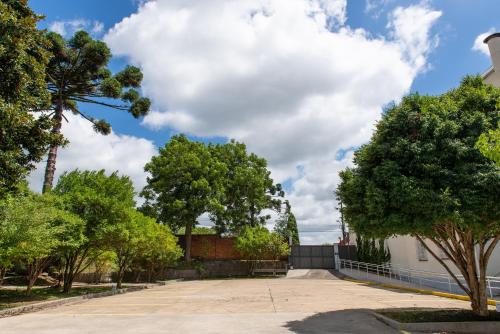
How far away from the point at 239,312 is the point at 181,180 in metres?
23.6

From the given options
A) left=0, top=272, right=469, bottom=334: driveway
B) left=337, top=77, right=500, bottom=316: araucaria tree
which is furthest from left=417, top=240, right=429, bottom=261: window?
left=337, top=77, right=500, bottom=316: araucaria tree

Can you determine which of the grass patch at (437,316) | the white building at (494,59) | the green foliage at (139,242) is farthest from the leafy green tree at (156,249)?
the white building at (494,59)

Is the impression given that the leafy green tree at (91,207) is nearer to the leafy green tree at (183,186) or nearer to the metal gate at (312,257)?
the leafy green tree at (183,186)

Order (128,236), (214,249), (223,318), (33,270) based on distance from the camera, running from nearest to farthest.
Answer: (223,318) < (33,270) < (128,236) < (214,249)

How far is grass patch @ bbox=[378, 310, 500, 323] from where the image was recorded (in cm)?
855

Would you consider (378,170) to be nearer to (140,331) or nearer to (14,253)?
(140,331)

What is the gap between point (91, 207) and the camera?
16672mm

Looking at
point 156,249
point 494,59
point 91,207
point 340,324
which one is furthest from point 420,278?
point 91,207

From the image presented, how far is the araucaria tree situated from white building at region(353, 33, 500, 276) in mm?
8510

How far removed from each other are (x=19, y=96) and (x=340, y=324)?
973cm

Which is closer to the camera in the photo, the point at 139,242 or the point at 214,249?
the point at 139,242

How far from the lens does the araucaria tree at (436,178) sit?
309 inches

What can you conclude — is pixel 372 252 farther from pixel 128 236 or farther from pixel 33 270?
pixel 33 270

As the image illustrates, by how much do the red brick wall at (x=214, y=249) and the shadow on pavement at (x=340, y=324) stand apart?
25.3m
